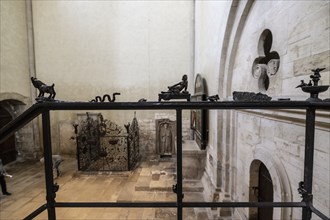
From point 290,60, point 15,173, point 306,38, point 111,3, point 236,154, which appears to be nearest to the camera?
point 306,38

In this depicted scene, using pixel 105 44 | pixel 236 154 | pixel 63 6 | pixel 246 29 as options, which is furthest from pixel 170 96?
pixel 63 6

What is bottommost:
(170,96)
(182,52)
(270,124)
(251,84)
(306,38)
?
(270,124)

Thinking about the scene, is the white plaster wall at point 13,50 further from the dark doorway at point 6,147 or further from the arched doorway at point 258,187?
the arched doorway at point 258,187

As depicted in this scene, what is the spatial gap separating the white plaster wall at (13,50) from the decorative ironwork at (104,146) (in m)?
2.43

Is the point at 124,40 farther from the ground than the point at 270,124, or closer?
farther from the ground

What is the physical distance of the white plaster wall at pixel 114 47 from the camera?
26.9 ft

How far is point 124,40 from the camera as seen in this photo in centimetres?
828

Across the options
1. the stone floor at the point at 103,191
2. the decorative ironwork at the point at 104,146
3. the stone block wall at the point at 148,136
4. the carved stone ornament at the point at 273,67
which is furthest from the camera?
the stone block wall at the point at 148,136

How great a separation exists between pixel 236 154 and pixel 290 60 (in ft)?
6.39

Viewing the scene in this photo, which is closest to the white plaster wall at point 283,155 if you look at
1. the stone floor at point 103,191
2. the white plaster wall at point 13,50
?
the stone floor at point 103,191

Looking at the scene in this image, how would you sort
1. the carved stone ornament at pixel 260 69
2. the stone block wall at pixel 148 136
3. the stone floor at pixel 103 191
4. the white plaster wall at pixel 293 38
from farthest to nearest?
the stone block wall at pixel 148 136
the stone floor at pixel 103 191
the carved stone ornament at pixel 260 69
the white plaster wall at pixel 293 38

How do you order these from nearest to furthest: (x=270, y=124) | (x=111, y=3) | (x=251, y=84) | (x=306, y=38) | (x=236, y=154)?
(x=306, y=38) < (x=270, y=124) < (x=251, y=84) < (x=236, y=154) < (x=111, y=3)

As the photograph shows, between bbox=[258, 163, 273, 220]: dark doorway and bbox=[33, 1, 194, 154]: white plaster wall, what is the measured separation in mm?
5671

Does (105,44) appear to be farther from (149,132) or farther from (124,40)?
(149,132)
